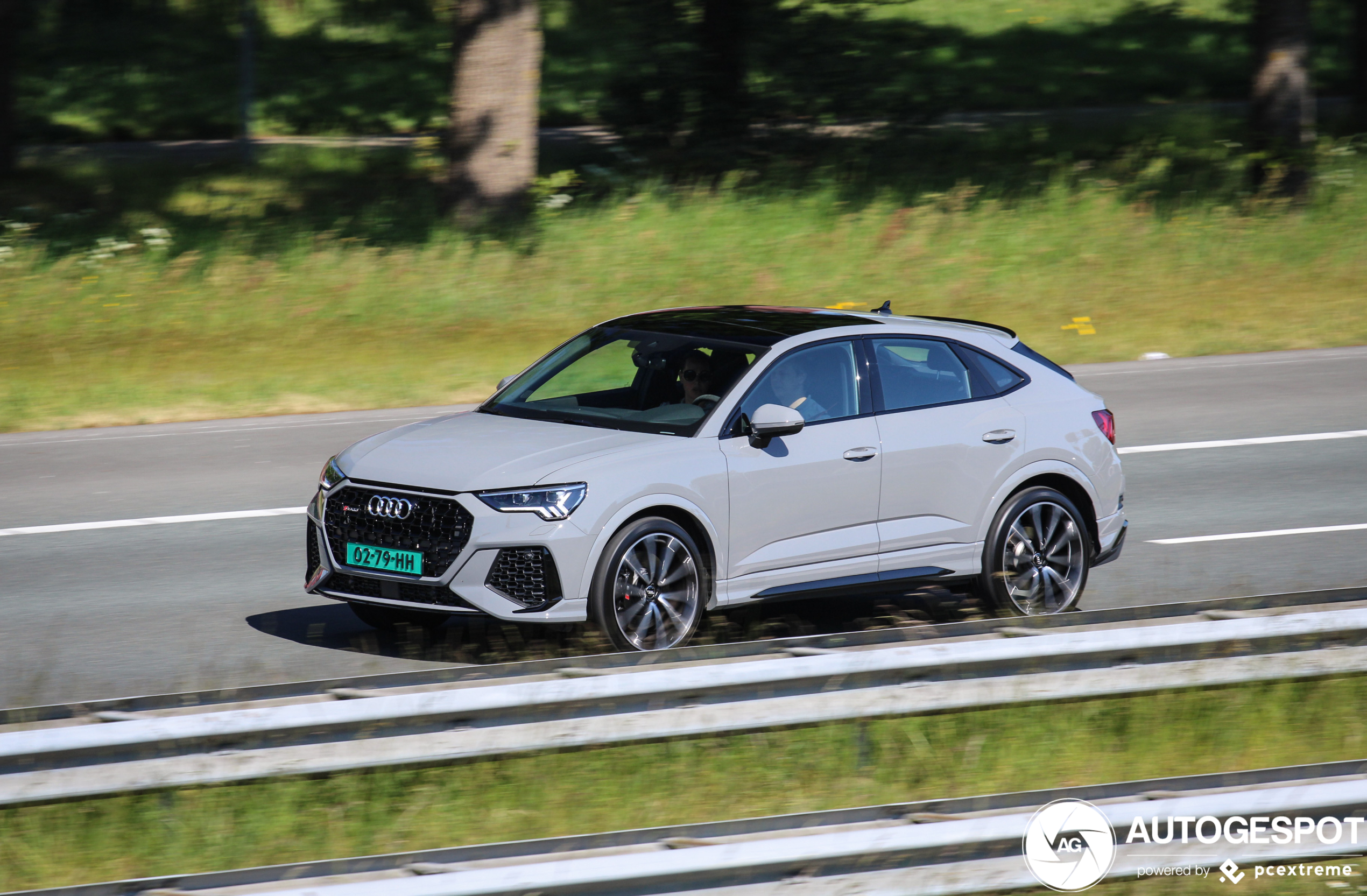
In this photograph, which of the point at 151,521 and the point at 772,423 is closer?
the point at 772,423

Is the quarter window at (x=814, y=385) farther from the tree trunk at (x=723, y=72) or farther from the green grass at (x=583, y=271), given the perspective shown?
the tree trunk at (x=723, y=72)

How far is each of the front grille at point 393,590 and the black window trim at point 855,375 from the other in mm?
1482

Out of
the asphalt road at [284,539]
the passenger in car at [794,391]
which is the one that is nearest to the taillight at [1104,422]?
the asphalt road at [284,539]

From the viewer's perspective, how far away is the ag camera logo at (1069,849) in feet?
15.2

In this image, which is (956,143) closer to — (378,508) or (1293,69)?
Answer: (1293,69)

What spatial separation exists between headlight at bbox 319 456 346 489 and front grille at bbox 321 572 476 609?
1.44 feet

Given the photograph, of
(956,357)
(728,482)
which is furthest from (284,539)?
(956,357)

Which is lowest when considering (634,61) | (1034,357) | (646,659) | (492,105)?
(646,659)

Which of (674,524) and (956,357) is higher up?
(956,357)

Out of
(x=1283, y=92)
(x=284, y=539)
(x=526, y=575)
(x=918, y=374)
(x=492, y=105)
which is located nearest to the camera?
(x=526, y=575)

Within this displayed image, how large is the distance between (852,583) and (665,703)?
2913mm

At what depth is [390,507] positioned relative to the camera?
7422mm

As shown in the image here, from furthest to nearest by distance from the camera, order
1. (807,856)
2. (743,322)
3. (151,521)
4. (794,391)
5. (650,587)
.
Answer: (151,521)
(743,322)
(794,391)
(650,587)
(807,856)

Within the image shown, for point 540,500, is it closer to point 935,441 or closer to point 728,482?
point 728,482
